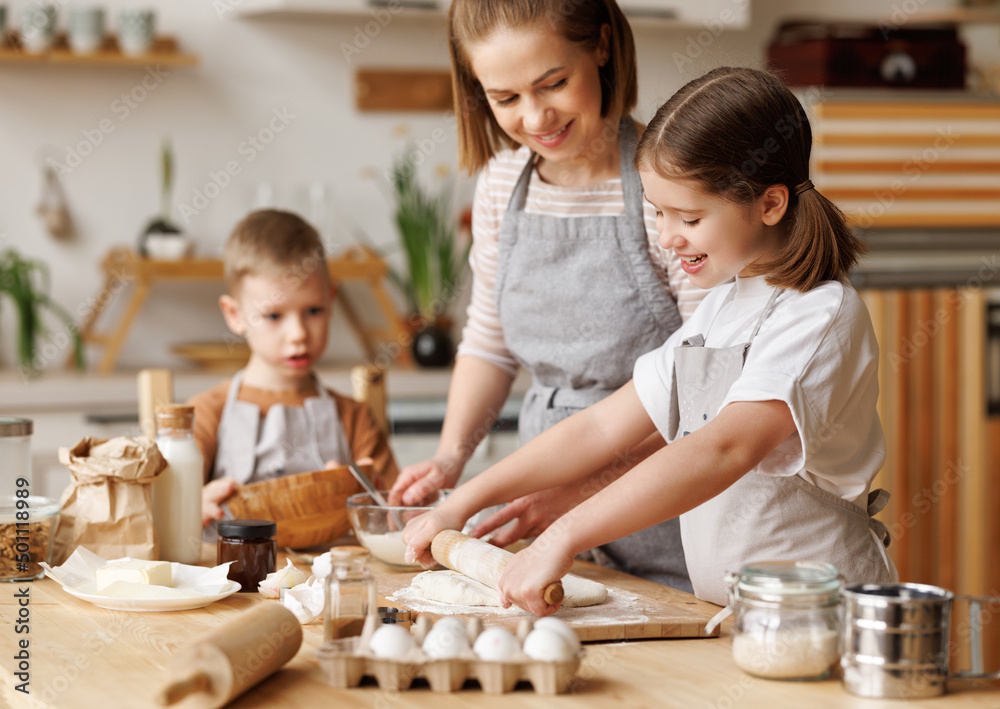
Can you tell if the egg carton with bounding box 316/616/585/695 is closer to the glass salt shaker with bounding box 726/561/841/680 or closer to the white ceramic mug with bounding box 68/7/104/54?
the glass salt shaker with bounding box 726/561/841/680

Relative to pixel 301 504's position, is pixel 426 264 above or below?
above

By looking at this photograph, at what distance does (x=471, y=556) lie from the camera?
1.09 m

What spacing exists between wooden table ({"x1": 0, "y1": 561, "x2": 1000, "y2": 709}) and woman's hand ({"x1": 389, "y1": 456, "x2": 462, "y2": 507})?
1.18 ft

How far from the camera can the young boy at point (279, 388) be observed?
1664 mm

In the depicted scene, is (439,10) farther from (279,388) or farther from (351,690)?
(351,690)

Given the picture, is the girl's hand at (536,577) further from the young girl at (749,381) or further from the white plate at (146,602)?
Answer: the white plate at (146,602)

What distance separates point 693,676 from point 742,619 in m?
0.06

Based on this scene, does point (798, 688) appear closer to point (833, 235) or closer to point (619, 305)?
point (833, 235)

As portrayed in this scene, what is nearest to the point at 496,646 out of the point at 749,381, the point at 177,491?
the point at 749,381

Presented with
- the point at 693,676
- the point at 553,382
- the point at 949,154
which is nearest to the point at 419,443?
the point at 553,382

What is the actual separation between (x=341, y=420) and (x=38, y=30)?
1669 millimetres

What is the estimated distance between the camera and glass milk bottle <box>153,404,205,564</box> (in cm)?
127

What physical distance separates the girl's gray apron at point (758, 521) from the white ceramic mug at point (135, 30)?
2.18 m

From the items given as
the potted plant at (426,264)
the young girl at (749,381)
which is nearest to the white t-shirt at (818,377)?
the young girl at (749,381)
